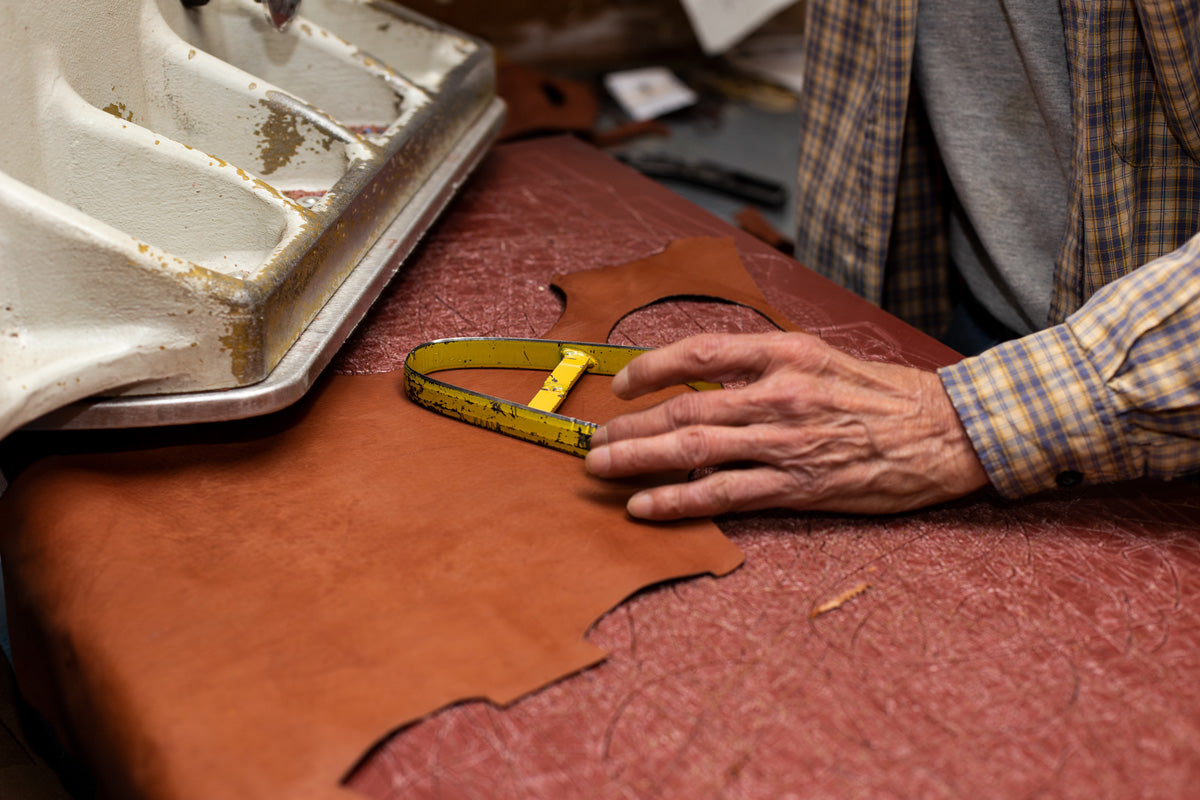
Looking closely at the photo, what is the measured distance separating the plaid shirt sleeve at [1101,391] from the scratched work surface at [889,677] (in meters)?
0.07

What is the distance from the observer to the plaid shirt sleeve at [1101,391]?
0.77 meters

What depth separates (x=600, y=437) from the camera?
84 centimetres

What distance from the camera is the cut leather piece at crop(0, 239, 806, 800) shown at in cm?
60

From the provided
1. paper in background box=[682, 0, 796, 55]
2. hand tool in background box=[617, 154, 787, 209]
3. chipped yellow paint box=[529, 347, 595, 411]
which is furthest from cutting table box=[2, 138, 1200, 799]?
paper in background box=[682, 0, 796, 55]

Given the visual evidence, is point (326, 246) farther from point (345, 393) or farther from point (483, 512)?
point (483, 512)

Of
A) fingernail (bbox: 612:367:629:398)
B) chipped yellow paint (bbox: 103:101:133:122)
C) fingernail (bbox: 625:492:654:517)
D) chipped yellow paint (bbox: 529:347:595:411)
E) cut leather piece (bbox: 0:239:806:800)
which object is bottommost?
cut leather piece (bbox: 0:239:806:800)

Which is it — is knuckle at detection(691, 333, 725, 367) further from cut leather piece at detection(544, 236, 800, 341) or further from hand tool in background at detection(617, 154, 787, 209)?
hand tool in background at detection(617, 154, 787, 209)

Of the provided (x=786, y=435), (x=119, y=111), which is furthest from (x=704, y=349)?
(x=119, y=111)

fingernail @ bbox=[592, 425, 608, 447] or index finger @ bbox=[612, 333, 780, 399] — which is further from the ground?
index finger @ bbox=[612, 333, 780, 399]

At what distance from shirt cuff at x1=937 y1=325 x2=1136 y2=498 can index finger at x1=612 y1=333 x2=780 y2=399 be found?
0.65ft

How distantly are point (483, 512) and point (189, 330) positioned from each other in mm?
308

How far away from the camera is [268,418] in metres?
0.89

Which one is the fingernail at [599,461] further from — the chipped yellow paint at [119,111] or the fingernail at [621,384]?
the chipped yellow paint at [119,111]

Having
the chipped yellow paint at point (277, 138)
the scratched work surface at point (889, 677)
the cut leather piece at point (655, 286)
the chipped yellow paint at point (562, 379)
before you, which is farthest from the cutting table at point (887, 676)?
the chipped yellow paint at point (277, 138)
